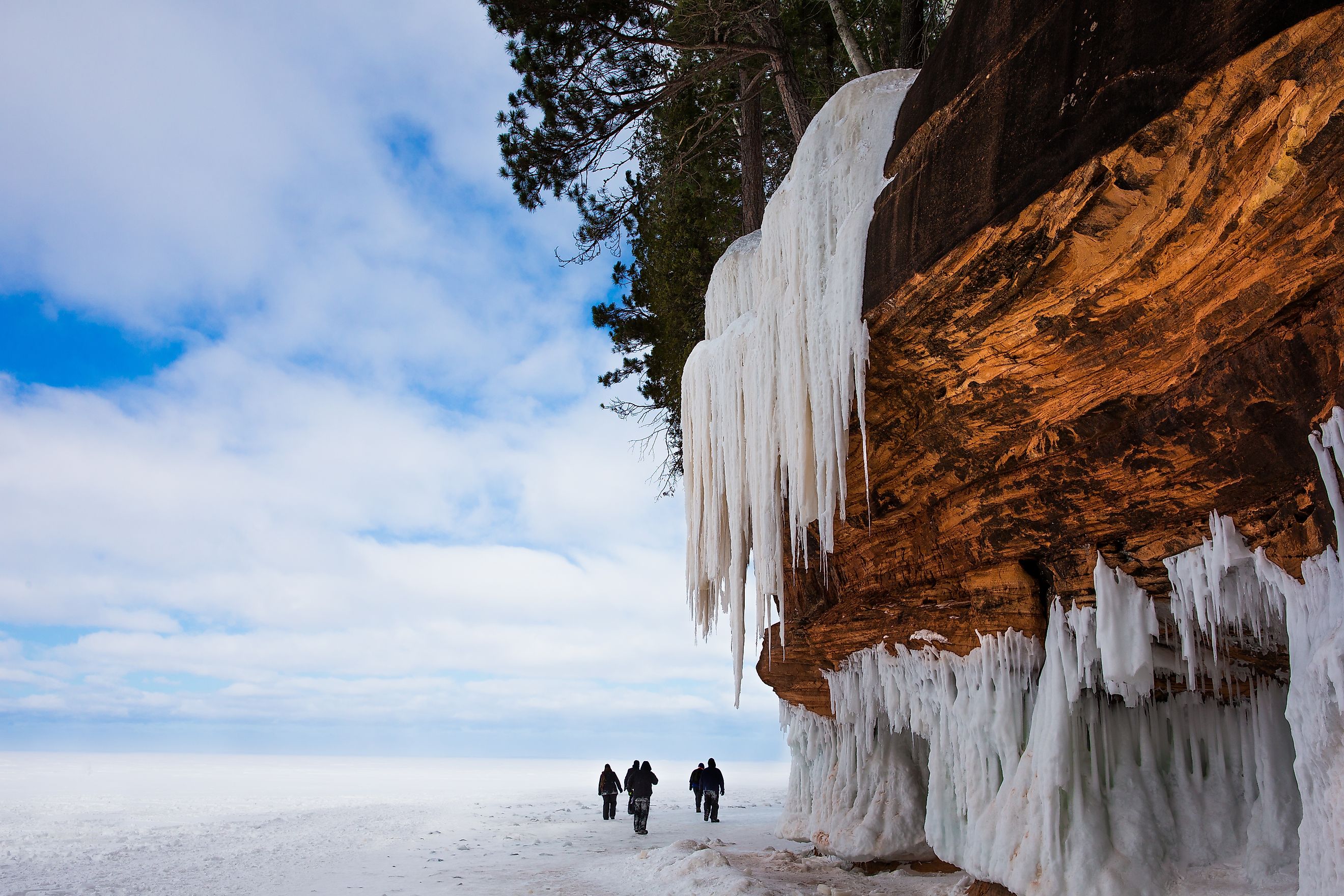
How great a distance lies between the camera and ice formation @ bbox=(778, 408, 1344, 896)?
152 inches

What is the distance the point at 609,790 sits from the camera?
738 inches

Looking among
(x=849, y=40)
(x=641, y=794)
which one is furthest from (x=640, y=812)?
(x=849, y=40)

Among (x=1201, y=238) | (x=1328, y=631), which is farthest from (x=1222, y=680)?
(x=1201, y=238)

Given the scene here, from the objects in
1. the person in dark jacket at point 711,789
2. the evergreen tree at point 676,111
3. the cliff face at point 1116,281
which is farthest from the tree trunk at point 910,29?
the person in dark jacket at point 711,789

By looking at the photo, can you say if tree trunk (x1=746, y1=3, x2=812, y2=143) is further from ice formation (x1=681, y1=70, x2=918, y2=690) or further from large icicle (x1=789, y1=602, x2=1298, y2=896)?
large icicle (x1=789, y1=602, x2=1298, y2=896)

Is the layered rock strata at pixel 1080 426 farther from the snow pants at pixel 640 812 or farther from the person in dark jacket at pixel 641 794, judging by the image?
the snow pants at pixel 640 812

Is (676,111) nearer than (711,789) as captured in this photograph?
Yes

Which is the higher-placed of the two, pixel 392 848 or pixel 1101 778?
pixel 1101 778

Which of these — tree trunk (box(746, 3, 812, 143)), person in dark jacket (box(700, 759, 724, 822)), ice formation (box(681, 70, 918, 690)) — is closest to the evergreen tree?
tree trunk (box(746, 3, 812, 143))

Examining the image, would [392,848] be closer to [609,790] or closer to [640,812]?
[640,812]

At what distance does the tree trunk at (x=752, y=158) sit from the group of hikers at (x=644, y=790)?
10.4 meters

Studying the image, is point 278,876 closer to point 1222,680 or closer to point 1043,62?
point 1222,680

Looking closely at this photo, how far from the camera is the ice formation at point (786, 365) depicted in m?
5.36

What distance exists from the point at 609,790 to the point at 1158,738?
15017mm
